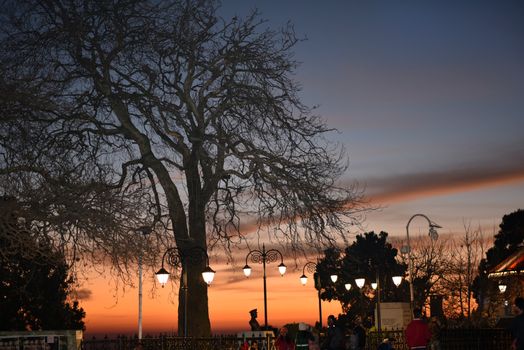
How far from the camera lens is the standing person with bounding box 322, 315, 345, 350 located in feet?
78.2

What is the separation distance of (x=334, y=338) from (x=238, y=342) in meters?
6.53

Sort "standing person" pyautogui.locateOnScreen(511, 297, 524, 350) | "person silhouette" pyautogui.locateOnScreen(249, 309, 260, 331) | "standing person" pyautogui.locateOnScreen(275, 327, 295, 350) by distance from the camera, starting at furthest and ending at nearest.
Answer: "person silhouette" pyautogui.locateOnScreen(249, 309, 260, 331) < "standing person" pyautogui.locateOnScreen(275, 327, 295, 350) < "standing person" pyautogui.locateOnScreen(511, 297, 524, 350)

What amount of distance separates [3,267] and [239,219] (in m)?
14.6

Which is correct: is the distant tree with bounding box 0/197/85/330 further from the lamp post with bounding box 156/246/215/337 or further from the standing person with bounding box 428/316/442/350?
the standing person with bounding box 428/316/442/350

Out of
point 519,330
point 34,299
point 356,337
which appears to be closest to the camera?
point 519,330

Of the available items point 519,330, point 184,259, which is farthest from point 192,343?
point 519,330

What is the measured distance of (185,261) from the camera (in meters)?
33.1

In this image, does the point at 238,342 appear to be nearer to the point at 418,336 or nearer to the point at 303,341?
the point at 303,341

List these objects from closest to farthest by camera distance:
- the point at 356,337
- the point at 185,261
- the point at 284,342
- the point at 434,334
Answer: the point at 434,334 < the point at 356,337 < the point at 284,342 < the point at 185,261

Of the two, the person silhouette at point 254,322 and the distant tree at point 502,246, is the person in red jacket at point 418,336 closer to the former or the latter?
the person silhouette at point 254,322

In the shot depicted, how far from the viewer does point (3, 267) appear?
4159cm

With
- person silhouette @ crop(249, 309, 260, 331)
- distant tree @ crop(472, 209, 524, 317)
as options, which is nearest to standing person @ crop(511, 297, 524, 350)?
person silhouette @ crop(249, 309, 260, 331)

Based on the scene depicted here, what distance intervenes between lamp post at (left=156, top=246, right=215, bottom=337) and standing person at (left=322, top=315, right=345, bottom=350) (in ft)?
25.4

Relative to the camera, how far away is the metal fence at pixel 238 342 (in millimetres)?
26391
